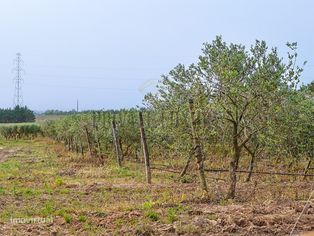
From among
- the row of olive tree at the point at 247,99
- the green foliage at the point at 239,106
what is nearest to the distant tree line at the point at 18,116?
the green foliage at the point at 239,106

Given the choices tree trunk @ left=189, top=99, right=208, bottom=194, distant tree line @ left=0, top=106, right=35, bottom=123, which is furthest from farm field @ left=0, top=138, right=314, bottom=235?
distant tree line @ left=0, top=106, right=35, bottom=123

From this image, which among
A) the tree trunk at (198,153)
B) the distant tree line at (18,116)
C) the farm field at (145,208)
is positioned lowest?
the farm field at (145,208)

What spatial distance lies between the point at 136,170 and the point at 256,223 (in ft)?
36.3

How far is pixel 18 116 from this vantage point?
270ft

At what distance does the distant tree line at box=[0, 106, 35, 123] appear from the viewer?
81.9 m

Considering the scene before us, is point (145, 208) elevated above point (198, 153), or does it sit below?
below

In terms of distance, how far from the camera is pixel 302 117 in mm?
12938

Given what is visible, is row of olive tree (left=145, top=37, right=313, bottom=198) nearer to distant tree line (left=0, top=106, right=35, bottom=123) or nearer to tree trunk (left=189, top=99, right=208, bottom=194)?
tree trunk (left=189, top=99, right=208, bottom=194)

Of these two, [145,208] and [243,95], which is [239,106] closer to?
[243,95]

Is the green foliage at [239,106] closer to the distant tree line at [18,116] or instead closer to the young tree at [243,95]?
the young tree at [243,95]

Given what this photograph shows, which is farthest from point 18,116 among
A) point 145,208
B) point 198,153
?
point 145,208

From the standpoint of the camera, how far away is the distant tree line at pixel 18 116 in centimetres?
8194

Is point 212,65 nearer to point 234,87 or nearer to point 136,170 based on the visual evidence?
point 234,87

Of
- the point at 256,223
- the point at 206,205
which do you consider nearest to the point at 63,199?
the point at 206,205
